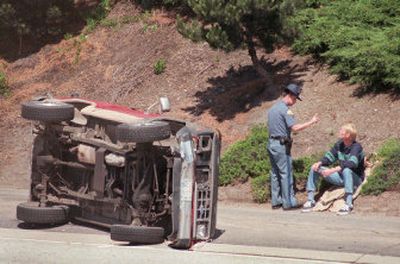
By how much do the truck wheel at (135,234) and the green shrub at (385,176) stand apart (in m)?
3.82

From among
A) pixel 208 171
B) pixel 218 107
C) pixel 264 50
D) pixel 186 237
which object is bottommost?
pixel 186 237

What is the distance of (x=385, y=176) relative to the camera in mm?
11594

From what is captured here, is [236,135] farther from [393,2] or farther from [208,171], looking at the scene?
[208,171]

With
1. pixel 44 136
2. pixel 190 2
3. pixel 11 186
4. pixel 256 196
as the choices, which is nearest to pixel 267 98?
pixel 190 2

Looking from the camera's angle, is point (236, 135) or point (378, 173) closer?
point (378, 173)

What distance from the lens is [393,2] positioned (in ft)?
51.4

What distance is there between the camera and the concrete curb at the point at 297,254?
811 centimetres

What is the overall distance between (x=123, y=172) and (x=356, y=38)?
24.6 ft

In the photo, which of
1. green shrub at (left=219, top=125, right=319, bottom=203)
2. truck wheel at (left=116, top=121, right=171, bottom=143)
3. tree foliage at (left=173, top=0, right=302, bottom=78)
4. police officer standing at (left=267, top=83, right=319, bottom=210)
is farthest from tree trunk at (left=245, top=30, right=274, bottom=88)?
truck wheel at (left=116, top=121, right=171, bottom=143)

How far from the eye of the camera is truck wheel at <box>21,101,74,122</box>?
962 cm

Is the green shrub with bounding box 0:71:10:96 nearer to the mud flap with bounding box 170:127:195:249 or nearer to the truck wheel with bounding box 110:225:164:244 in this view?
the truck wheel with bounding box 110:225:164:244

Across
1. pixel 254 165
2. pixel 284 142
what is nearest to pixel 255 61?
pixel 254 165

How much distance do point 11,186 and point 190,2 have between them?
5.11m

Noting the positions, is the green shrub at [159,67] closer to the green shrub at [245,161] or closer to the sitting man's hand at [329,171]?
the green shrub at [245,161]
